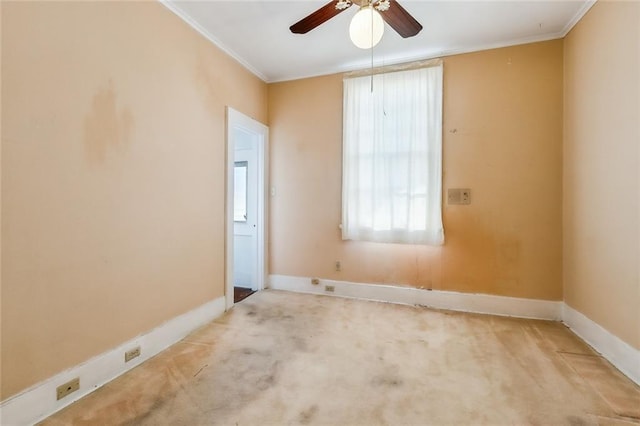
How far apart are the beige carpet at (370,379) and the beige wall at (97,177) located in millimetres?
475

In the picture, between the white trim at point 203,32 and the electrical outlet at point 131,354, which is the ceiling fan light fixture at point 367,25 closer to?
the white trim at point 203,32

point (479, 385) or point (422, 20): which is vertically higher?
point (422, 20)

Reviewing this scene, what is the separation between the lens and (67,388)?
5.65 ft

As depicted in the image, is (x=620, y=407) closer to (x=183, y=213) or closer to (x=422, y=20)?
(x=422, y=20)

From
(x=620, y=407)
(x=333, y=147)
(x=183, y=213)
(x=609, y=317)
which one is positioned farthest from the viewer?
(x=333, y=147)

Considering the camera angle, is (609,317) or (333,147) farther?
(333,147)

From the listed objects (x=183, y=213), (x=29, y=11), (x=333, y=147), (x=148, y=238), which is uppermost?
(x=29, y=11)

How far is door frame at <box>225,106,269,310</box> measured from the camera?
3.20 m

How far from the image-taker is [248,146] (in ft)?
14.0

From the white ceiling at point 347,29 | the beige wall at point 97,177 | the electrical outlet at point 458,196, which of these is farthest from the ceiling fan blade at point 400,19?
the beige wall at point 97,177

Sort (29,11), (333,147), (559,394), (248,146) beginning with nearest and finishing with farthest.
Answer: (29,11) < (559,394) < (333,147) < (248,146)

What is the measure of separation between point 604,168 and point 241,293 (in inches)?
158

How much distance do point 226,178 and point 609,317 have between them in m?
3.62

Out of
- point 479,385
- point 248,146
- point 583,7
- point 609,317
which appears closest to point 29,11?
point 248,146
